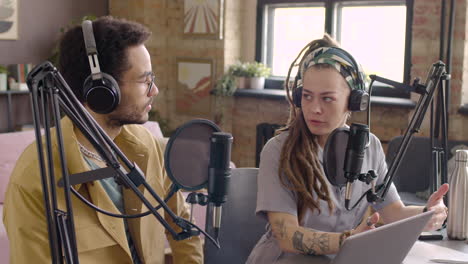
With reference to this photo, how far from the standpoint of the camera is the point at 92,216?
1.49 metres

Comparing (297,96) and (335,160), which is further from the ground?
(297,96)

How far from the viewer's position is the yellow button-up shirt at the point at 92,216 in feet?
4.51

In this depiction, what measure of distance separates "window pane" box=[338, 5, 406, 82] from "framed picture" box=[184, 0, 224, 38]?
3.58ft

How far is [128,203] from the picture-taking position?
164 centimetres

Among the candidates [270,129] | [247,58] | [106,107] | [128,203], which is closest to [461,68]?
[270,129]

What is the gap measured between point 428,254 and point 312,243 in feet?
1.16

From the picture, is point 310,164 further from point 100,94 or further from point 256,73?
point 256,73

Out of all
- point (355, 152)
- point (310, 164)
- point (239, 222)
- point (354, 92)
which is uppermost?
point (354, 92)

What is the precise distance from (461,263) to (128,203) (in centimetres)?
89

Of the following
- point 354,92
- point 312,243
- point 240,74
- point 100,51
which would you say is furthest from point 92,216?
point 240,74

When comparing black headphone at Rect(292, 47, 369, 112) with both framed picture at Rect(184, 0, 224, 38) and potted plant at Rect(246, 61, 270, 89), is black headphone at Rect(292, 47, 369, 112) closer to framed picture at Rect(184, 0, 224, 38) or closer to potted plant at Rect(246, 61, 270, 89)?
potted plant at Rect(246, 61, 270, 89)

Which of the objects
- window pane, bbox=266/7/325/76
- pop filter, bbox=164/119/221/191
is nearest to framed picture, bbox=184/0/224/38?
window pane, bbox=266/7/325/76

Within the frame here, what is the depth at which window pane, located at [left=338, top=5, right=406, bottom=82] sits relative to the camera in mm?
4715

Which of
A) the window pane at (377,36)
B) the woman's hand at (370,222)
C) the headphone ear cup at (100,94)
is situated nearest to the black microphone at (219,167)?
the headphone ear cup at (100,94)
